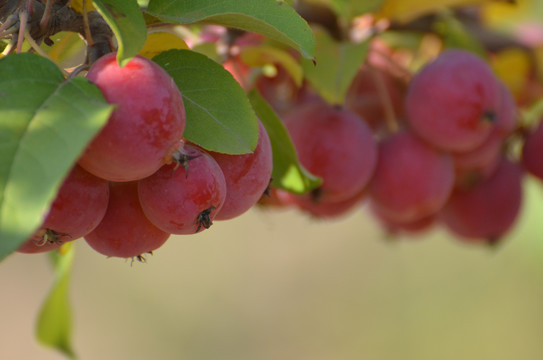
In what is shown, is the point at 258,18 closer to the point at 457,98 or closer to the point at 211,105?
the point at 211,105

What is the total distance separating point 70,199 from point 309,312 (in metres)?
2.96

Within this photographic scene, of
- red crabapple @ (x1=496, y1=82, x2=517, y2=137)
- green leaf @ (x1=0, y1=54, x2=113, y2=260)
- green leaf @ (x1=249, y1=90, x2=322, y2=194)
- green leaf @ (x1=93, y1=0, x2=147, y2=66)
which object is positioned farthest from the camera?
red crabapple @ (x1=496, y1=82, x2=517, y2=137)

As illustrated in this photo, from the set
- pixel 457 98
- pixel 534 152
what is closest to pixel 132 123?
pixel 457 98

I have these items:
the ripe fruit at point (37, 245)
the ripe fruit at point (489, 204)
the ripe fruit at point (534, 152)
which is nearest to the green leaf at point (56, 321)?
the ripe fruit at point (37, 245)

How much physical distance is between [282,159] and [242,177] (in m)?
0.20

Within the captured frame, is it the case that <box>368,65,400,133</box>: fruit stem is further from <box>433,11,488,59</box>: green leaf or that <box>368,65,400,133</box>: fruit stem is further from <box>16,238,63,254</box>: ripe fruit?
<box>16,238,63,254</box>: ripe fruit

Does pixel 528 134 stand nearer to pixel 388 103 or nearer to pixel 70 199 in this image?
pixel 388 103

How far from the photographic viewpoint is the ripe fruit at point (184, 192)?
0.57 metres

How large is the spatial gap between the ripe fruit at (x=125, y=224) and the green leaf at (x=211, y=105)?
0.08 metres

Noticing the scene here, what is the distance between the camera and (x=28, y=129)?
1.55 feet

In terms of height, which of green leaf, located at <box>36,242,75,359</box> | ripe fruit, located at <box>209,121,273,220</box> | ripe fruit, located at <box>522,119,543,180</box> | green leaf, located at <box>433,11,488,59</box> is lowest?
green leaf, located at <box>36,242,75,359</box>

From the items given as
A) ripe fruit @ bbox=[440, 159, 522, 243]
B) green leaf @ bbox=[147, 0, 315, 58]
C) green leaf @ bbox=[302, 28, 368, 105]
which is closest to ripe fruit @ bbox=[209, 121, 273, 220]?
green leaf @ bbox=[147, 0, 315, 58]

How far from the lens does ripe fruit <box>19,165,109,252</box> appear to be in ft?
1.81

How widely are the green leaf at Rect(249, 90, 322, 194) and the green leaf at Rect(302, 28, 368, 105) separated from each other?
0.57ft
